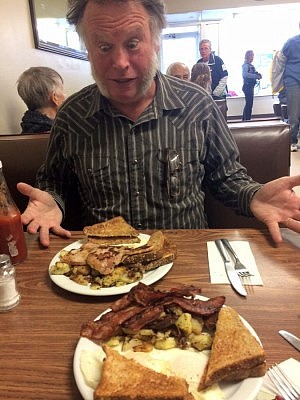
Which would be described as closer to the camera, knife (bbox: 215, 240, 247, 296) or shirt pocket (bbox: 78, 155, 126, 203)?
knife (bbox: 215, 240, 247, 296)

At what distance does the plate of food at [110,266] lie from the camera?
87cm

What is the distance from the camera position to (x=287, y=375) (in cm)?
60

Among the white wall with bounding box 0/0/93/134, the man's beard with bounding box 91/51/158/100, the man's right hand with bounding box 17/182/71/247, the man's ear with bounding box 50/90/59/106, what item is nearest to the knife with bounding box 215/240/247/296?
the man's right hand with bounding box 17/182/71/247

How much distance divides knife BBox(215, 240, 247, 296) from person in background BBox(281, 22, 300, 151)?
5.55m

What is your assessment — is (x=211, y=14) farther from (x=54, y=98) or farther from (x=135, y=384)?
(x=135, y=384)

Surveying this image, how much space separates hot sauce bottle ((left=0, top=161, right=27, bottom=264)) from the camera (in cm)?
100

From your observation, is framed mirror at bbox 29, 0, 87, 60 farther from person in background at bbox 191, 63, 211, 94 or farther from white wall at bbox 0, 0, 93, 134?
person in background at bbox 191, 63, 211, 94

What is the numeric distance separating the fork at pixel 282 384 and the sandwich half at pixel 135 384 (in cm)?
15

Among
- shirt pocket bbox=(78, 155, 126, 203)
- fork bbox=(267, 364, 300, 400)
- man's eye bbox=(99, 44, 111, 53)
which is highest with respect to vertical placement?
man's eye bbox=(99, 44, 111, 53)

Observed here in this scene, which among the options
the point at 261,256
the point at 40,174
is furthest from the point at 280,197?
the point at 40,174

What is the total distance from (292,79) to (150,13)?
544cm

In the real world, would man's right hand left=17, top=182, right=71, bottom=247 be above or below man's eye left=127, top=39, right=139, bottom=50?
below

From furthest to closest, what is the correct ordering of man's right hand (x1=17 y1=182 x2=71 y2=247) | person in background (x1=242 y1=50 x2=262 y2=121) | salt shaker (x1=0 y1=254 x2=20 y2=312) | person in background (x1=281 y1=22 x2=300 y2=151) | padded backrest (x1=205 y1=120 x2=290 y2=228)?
1. person in background (x1=242 y1=50 x2=262 y2=121)
2. person in background (x1=281 y1=22 x2=300 y2=151)
3. padded backrest (x1=205 y1=120 x2=290 y2=228)
4. man's right hand (x1=17 y1=182 x2=71 y2=247)
5. salt shaker (x1=0 y1=254 x2=20 y2=312)

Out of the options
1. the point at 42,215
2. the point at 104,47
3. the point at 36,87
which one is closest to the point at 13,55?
the point at 36,87
